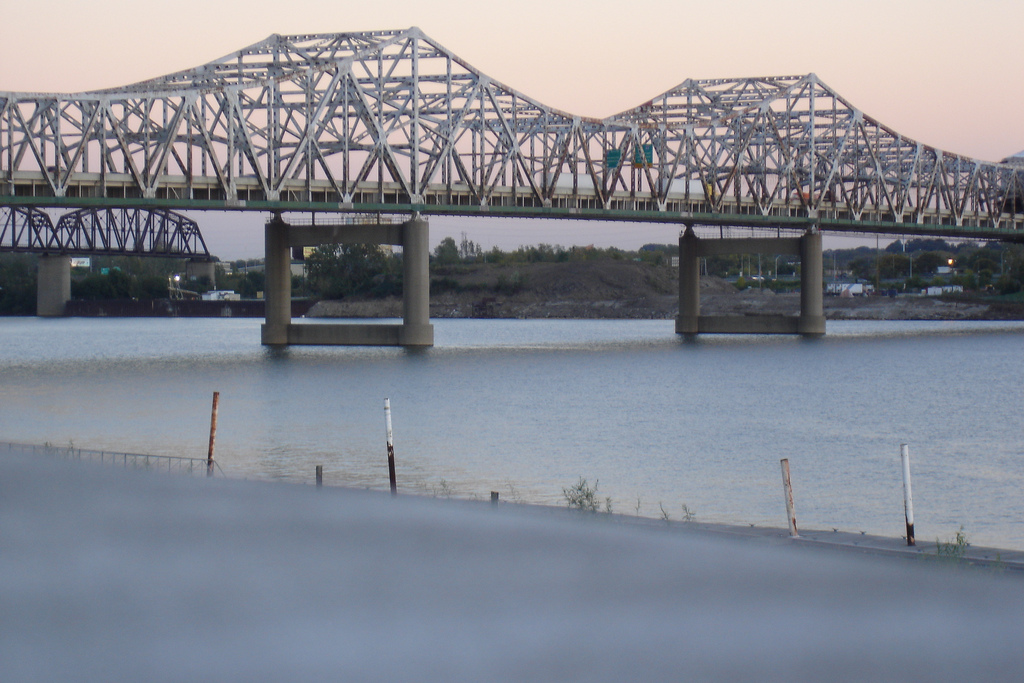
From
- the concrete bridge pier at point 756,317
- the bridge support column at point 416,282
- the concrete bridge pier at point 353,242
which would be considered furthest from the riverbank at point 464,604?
the concrete bridge pier at point 756,317

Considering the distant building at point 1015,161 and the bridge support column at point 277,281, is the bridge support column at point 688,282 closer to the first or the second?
the bridge support column at point 277,281

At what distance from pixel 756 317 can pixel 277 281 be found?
51492 millimetres

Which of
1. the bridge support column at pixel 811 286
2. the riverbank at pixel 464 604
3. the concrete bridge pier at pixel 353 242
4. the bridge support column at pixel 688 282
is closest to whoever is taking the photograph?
the riverbank at pixel 464 604

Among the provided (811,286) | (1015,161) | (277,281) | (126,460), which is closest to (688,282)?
(811,286)

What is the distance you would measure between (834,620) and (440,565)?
4.11 metres

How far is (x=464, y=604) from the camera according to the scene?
11.2 meters

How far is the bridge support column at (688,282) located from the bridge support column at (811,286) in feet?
32.9

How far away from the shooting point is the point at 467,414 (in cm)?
4225

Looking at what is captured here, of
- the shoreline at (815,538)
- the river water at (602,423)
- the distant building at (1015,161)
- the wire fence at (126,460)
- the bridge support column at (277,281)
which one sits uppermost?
the distant building at (1015,161)

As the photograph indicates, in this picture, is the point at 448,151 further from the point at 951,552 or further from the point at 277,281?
the point at 951,552

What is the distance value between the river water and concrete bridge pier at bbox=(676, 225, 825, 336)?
94.5 feet

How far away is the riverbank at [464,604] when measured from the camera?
9.64m

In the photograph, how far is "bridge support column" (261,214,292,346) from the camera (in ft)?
293

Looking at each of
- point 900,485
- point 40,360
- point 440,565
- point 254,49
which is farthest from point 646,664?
point 254,49
